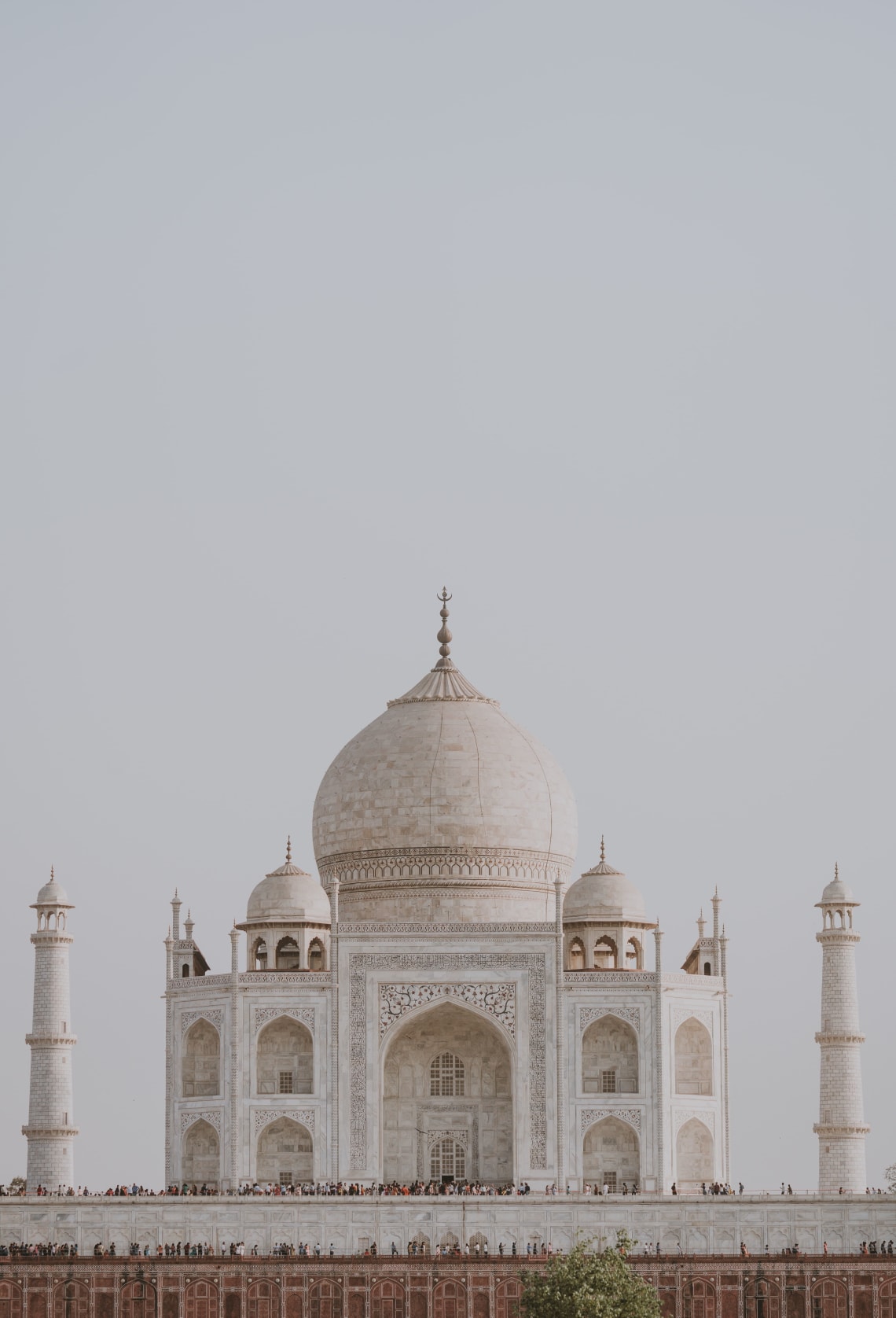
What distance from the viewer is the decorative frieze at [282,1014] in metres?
45.2

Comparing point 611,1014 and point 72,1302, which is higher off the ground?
point 611,1014

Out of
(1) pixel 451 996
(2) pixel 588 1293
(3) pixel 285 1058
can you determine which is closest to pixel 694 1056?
(1) pixel 451 996

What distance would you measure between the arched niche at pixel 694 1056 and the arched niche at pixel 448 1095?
110 inches

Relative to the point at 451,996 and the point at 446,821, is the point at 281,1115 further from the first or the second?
the point at 446,821

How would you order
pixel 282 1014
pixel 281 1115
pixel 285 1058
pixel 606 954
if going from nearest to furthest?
pixel 281 1115 < pixel 282 1014 < pixel 285 1058 < pixel 606 954

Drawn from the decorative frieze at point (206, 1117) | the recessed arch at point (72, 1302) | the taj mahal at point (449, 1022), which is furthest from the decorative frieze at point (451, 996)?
the recessed arch at point (72, 1302)

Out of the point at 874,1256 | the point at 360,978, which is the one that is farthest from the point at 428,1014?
the point at 874,1256

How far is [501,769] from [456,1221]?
934cm

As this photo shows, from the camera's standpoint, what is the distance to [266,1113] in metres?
44.8

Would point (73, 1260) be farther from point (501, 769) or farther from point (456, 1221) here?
point (501, 769)

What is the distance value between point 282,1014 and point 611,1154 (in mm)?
5578

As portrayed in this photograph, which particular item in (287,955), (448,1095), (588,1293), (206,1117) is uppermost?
(287,955)

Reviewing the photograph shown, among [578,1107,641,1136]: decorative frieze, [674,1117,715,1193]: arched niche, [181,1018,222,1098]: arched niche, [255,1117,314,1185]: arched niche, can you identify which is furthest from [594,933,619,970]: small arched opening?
[181,1018,222,1098]: arched niche

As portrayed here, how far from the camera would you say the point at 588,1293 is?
36.2 metres
